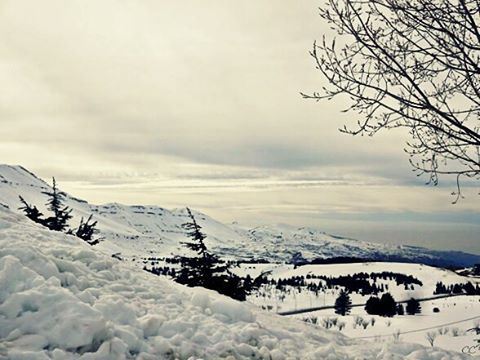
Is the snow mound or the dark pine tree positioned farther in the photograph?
the dark pine tree

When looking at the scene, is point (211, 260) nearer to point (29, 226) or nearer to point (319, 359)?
point (29, 226)

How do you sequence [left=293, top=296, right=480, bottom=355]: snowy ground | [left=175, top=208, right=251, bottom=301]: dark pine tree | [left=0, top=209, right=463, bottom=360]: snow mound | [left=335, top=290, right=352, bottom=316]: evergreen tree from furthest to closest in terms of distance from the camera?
[left=335, top=290, right=352, bottom=316]: evergreen tree, [left=293, top=296, right=480, bottom=355]: snowy ground, [left=175, top=208, right=251, bottom=301]: dark pine tree, [left=0, top=209, right=463, bottom=360]: snow mound

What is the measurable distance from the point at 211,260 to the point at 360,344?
13.7 meters

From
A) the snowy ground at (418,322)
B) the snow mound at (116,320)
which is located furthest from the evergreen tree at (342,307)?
the snow mound at (116,320)

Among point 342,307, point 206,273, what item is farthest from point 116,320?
point 342,307

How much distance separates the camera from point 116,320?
6.12 metres

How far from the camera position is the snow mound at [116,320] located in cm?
543

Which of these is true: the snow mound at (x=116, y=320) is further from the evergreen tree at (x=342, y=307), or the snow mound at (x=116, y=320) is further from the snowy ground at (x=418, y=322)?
the evergreen tree at (x=342, y=307)

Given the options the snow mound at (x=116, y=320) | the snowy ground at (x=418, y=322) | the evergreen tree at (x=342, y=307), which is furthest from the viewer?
the evergreen tree at (x=342, y=307)

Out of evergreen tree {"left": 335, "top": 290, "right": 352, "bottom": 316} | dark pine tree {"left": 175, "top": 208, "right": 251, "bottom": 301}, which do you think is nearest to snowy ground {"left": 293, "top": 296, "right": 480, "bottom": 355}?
evergreen tree {"left": 335, "top": 290, "right": 352, "bottom": 316}

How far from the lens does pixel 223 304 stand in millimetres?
7223

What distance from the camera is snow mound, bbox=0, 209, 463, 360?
5.43 meters

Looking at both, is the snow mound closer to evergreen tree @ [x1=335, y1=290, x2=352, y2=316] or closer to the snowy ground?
the snowy ground

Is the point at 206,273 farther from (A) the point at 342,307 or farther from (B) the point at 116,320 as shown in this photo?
(A) the point at 342,307
